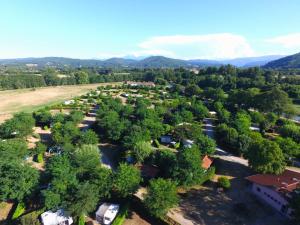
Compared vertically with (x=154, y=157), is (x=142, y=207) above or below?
below

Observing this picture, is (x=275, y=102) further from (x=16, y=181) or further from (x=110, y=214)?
(x=16, y=181)

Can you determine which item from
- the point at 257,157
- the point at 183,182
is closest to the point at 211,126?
the point at 257,157

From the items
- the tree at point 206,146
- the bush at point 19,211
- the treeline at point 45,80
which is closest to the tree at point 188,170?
the tree at point 206,146

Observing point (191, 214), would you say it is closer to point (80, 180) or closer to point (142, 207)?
point (142, 207)

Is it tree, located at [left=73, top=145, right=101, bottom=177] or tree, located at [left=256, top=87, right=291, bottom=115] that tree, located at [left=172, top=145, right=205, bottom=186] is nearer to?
tree, located at [left=73, top=145, right=101, bottom=177]

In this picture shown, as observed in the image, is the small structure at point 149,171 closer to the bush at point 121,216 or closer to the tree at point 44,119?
the bush at point 121,216

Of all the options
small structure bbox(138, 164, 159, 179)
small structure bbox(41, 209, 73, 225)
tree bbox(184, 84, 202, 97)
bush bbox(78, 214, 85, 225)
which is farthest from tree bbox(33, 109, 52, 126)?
tree bbox(184, 84, 202, 97)

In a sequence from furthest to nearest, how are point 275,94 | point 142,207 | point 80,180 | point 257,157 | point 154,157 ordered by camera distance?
1. point 275,94
2. point 154,157
3. point 257,157
4. point 80,180
5. point 142,207
